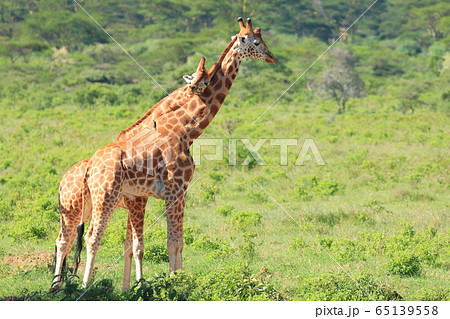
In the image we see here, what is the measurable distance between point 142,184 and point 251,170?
11.3 metres

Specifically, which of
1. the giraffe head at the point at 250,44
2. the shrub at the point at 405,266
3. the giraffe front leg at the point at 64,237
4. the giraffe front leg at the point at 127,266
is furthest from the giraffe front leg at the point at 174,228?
the shrub at the point at 405,266

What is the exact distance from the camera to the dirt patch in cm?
1053

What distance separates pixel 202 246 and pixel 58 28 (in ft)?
145

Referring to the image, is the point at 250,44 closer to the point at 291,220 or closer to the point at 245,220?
the point at 245,220

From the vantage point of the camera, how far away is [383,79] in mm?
46312

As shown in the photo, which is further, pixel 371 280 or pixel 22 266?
pixel 22 266

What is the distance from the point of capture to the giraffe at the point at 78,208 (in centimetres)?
854

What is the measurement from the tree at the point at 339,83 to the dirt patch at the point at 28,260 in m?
23.9

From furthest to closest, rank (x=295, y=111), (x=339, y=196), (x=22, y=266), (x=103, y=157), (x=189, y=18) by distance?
(x=189, y=18) → (x=295, y=111) → (x=339, y=196) → (x=22, y=266) → (x=103, y=157)

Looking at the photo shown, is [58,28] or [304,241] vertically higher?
[58,28]

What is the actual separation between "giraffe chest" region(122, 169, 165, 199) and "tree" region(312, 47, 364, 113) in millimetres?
25409
